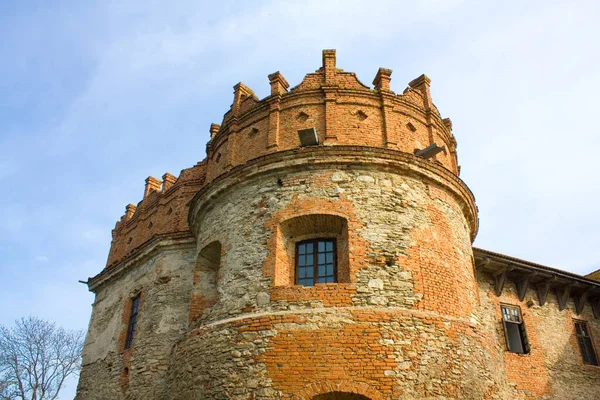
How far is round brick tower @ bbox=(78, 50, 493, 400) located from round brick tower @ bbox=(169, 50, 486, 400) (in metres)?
0.03

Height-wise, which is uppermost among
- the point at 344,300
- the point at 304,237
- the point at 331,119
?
the point at 331,119

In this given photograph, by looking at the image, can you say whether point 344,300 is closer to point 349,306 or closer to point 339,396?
point 349,306

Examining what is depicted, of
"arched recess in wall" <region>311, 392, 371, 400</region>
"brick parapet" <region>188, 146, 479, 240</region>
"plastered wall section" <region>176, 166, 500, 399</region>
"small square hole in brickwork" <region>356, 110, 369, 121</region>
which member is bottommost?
"arched recess in wall" <region>311, 392, 371, 400</region>

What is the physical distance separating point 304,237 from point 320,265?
748 mm

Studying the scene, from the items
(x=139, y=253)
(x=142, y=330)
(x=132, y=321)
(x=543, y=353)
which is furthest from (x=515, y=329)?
(x=139, y=253)

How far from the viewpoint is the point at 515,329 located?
539 inches

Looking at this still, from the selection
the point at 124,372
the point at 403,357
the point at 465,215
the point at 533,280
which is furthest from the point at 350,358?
the point at 533,280

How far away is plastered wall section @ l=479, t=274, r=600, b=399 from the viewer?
41.4 ft

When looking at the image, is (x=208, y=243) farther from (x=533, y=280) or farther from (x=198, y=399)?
(x=533, y=280)

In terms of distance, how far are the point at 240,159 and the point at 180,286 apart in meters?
3.95

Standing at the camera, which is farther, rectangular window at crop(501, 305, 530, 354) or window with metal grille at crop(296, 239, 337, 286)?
rectangular window at crop(501, 305, 530, 354)

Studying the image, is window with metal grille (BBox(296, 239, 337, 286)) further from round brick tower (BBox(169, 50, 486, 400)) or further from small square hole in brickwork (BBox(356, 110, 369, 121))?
small square hole in brickwork (BBox(356, 110, 369, 121))

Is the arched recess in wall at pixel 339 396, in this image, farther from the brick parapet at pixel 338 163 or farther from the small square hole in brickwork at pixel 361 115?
the small square hole in brickwork at pixel 361 115

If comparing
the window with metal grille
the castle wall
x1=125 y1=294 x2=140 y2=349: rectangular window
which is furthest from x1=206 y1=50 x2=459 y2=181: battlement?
x1=125 y1=294 x2=140 y2=349: rectangular window
